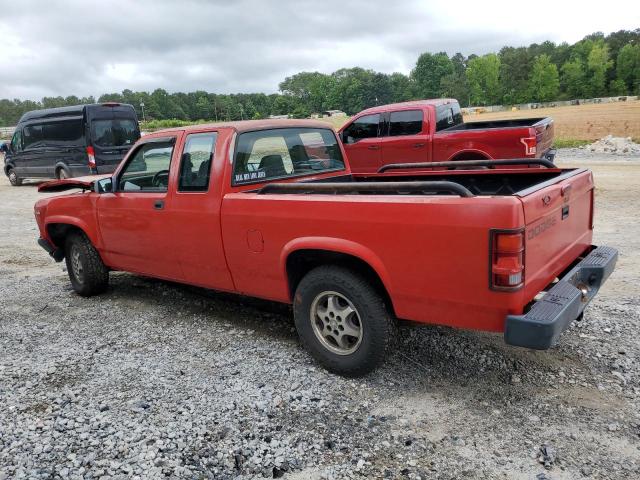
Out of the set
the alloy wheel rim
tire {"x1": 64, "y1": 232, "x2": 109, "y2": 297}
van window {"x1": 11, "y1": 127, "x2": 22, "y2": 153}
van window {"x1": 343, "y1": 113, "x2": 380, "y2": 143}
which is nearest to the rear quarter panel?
the alloy wheel rim

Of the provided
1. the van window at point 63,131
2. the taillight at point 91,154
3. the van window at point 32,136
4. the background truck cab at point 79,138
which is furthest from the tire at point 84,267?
the van window at point 32,136

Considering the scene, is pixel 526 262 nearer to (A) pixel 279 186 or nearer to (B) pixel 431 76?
(A) pixel 279 186

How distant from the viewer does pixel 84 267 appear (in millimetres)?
5664

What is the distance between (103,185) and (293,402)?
311 centimetres

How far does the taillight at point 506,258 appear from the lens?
2.77 meters

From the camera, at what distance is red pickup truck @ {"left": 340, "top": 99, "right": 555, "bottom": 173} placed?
9133mm

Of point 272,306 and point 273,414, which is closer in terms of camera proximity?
point 273,414

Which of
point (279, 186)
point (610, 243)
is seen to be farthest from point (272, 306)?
point (610, 243)

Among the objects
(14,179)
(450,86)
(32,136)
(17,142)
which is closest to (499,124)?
(32,136)

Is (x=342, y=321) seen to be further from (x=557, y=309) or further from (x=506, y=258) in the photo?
(x=557, y=309)

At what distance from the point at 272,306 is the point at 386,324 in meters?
2.06

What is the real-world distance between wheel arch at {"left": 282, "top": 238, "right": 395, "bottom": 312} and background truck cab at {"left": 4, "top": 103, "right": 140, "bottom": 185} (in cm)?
1282

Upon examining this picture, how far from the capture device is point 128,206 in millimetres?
5000

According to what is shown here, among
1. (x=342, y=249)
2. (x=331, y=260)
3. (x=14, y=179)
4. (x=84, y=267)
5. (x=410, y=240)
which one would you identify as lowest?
(x=14, y=179)
